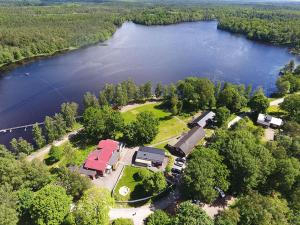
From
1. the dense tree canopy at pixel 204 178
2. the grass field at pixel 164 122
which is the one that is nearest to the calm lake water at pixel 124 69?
the grass field at pixel 164 122

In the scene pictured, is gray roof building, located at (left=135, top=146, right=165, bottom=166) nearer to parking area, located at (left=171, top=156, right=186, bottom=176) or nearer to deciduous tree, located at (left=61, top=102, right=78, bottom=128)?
parking area, located at (left=171, top=156, right=186, bottom=176)

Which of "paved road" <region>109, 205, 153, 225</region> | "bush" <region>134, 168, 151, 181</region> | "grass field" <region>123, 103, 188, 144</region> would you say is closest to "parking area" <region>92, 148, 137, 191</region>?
"bush" <region>134, 168, 151, 181</region>

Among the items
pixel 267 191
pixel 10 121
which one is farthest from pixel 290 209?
pixel 10 121

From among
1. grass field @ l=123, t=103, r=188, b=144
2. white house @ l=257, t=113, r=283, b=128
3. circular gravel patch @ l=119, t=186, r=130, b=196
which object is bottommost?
circular gravel patch @ l=119, t=186, r=130, b=196

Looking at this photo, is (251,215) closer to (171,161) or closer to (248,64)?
(171,161)

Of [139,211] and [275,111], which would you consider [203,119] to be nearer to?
[275,111]

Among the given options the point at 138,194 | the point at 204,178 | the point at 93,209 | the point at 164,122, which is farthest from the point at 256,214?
the point at 164,122
